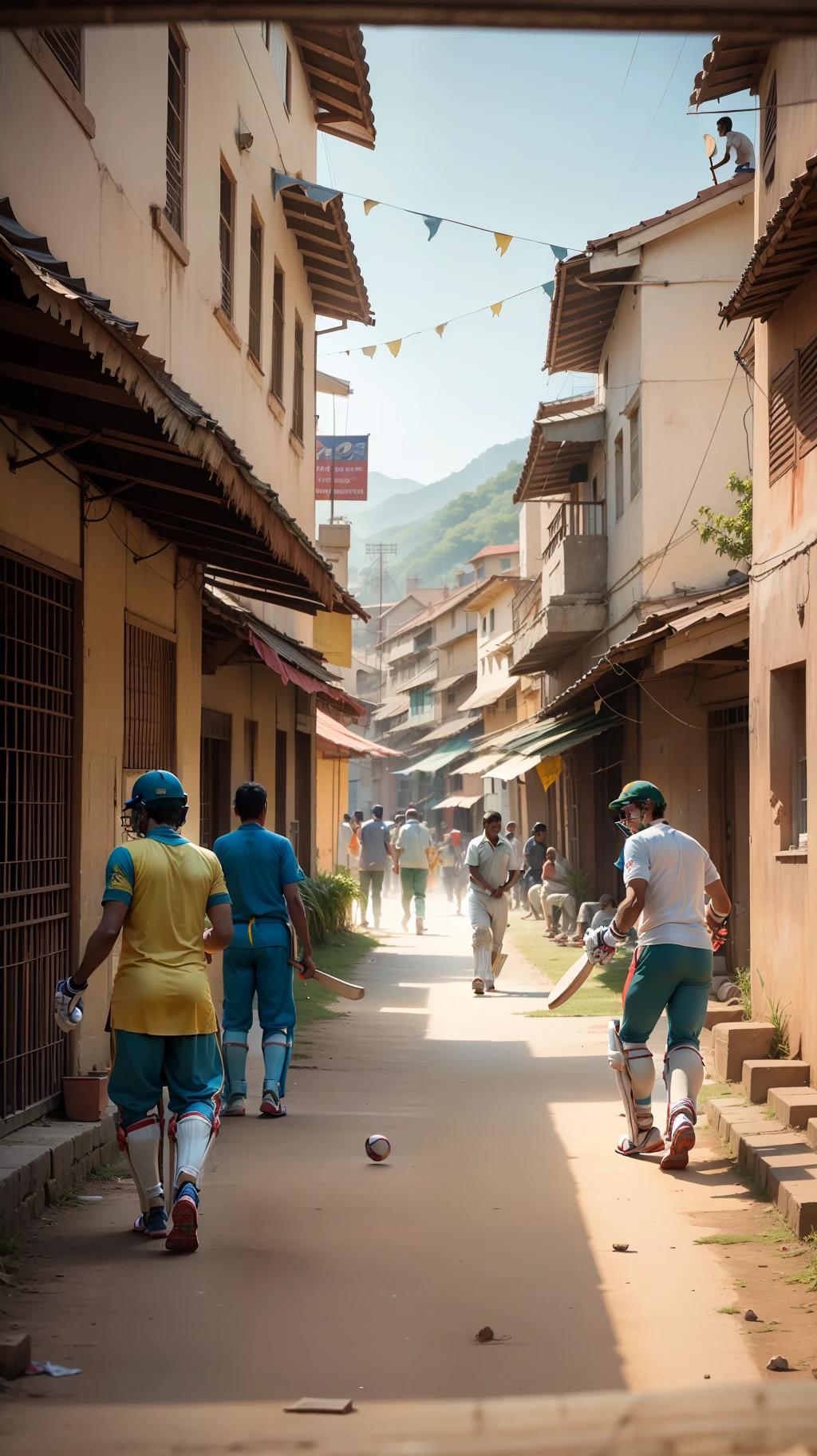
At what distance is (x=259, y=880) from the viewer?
8.62 m

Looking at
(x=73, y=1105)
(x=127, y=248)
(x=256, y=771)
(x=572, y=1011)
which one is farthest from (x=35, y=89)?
(x=256, y=771)

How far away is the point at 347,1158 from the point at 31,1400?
347cm

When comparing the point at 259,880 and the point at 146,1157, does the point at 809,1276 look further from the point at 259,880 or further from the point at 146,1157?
the point at 259,880

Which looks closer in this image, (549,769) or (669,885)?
(669,885)

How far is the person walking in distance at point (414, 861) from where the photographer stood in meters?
22.3

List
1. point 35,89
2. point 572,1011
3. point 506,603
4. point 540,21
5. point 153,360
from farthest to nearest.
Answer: point 506,603, point 572,1011, point 35,89, point 153,360, point 540,21

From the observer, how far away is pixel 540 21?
2152 mm

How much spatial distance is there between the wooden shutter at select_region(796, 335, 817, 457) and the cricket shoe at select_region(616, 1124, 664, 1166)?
13.3ft

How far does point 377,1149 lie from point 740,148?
1526cm

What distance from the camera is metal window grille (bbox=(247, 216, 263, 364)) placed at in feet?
48.8

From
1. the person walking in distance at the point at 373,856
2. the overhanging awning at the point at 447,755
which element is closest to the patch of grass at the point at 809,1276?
the person walking in distance at the point at 373,856

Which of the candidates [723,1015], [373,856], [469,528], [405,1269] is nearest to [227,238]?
[723,1015]

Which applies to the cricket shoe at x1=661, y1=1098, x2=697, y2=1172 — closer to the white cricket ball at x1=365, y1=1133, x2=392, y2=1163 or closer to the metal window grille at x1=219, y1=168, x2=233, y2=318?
the white cricket ball at x1=365, y1=1133, x2=392, y2=1163

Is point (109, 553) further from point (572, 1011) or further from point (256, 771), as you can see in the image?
point (256, 771)
